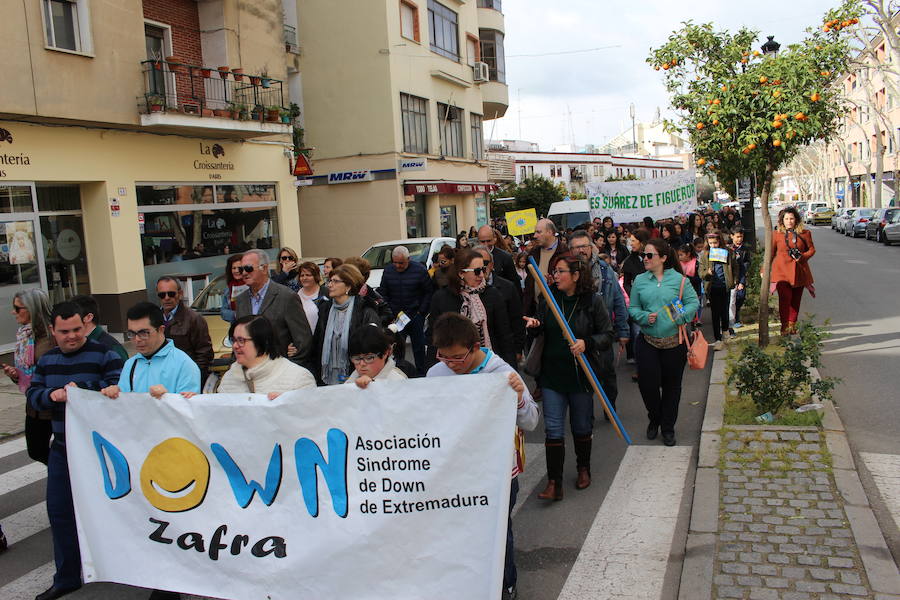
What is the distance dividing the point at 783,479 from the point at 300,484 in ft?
11.2

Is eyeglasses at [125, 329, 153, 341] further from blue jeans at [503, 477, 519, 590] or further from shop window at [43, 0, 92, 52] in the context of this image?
shop window at [43, 0, 92, 52]

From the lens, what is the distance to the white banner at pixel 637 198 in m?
17.5

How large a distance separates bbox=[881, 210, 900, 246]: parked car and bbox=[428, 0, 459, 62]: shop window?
19402mm

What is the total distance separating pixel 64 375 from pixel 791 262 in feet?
30.2

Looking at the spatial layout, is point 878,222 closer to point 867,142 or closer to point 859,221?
point 859,221

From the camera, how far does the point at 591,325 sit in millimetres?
5613

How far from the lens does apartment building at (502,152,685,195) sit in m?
61.8

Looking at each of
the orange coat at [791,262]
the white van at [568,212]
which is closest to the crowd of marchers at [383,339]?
the orange coat at [791,262]

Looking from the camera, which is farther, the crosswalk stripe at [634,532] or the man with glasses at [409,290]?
the man with glasses at [409,290]

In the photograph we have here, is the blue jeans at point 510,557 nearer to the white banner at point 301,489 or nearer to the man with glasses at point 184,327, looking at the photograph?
the white banner at point 301,489

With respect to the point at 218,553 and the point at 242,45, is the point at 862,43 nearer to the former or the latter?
the point at 242,45

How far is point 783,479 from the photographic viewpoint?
5312 millimetres

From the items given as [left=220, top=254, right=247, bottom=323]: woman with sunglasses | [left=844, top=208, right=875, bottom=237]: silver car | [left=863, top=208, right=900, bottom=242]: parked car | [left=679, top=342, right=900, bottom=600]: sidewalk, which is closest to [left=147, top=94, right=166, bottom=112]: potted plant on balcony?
[left=220, top=254, right=247, bottom=323]: woman with sunglasses

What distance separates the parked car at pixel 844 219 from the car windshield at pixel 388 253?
3531cm
